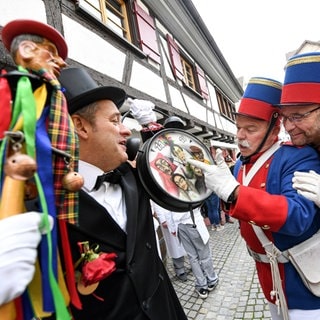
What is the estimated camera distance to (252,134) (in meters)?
1.42

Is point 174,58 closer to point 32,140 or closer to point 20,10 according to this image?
point 20,10

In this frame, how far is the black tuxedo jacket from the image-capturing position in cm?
100

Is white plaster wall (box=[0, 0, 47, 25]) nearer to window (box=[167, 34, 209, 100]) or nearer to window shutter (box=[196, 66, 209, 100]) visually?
window (box=[167, 34, 209, 100])

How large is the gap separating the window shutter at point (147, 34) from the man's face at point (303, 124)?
405cm

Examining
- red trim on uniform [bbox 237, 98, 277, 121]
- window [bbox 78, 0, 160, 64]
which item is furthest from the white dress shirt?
window [bbox 78, 0, 160, 64]

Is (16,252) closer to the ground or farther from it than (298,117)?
closer to the ground

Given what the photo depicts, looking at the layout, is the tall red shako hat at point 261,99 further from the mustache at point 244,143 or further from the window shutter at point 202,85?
the window shutter at point 202,85

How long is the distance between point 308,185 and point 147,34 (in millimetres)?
4887

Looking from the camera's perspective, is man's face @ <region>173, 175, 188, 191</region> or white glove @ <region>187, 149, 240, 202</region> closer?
white glove @ <region>187, 149, 240, 202</region>

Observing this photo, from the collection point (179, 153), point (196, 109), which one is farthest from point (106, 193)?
point (196, 109)

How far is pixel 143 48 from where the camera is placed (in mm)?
4727

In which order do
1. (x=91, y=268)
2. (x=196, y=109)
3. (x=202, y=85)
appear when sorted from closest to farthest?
(x=91, y=268), (x=196, y=109), (x=202, y=85)

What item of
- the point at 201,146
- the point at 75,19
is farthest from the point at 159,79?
the point at 201,146

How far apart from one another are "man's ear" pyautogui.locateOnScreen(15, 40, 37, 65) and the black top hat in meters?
0.30
